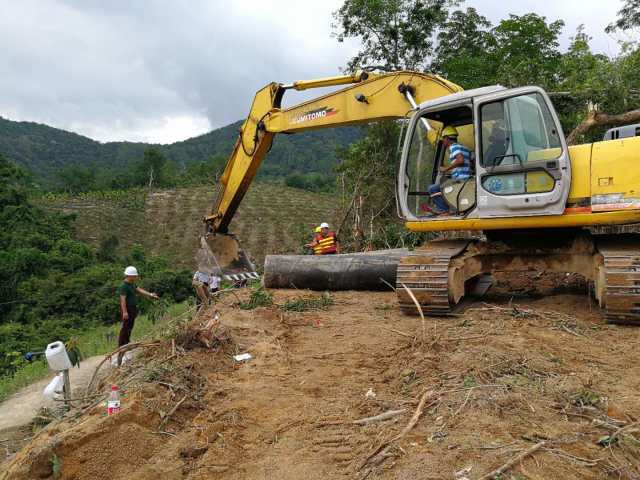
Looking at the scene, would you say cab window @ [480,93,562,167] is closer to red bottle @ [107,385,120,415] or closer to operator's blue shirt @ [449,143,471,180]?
operator's blue shirt @ [449,143,471,180]

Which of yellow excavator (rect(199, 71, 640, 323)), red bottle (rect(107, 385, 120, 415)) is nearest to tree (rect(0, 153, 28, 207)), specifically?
yellow excavator (rect(199, 71, 640, 323))

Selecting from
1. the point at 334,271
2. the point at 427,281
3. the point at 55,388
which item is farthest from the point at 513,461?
the point at 334,271

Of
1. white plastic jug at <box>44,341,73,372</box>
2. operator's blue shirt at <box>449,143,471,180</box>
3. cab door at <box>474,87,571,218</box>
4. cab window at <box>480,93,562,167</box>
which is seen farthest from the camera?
operator's blue shirt at <box>449,143,471,180</box>

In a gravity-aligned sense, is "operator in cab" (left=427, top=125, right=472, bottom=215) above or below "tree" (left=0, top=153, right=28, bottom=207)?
below

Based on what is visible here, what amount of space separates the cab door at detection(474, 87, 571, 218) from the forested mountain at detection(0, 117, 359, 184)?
63.7 metres

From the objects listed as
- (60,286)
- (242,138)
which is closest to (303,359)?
(242,138)

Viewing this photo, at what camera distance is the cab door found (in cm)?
561

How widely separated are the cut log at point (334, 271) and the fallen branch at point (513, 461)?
5.37 m

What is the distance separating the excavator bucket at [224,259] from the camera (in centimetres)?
1052

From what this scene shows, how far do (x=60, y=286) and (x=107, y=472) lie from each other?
1662cm

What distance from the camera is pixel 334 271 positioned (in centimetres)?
844

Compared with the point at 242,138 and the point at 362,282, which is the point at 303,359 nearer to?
the point at 362,282

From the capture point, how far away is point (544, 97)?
18.9 feet

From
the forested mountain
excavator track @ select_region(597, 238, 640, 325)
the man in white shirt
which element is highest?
the forested mountain
